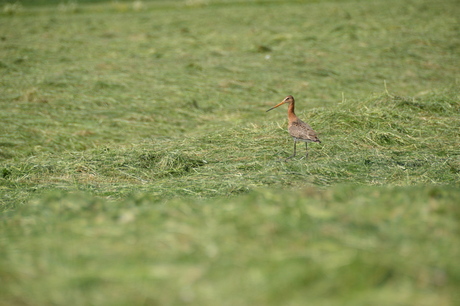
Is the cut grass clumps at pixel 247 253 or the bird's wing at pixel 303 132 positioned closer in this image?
the cut grass clumps at pixel 247 253

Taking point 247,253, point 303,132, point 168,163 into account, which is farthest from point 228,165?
point 247,253

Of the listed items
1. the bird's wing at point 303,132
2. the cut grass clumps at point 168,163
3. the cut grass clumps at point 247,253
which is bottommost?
the cut grass clumps at point 168,163

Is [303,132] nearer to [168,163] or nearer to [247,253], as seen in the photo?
[168,163]

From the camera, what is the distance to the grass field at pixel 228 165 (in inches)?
134

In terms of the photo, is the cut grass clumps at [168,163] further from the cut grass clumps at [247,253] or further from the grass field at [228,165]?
the cut grass clumps at [247,253]

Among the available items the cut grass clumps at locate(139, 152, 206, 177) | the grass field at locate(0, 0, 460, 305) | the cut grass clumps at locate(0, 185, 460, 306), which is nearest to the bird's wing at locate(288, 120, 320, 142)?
the grass field at locate(0, 0, 460, 305)

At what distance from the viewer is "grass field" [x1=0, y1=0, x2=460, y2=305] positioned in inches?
134

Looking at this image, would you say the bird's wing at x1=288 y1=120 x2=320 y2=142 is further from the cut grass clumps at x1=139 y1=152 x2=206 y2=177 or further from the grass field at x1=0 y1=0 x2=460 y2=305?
the cut grass clumps at x1=139 y1=152 x2=206 y2=177

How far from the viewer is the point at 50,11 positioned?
99.4 feet

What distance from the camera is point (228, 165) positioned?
7793 mm

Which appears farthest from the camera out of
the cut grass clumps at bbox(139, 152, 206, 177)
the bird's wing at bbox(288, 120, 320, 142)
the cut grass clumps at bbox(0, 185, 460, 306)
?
the bird's wing at bbox(288, 120, 320, 142)

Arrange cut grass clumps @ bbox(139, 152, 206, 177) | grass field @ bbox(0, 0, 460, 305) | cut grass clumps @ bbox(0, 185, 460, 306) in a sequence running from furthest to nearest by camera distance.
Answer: cut grass clumps @ bbox(139, 152, 206, 177) < grass field @ bbox(0, 0, 460, 305) < cut grass clumps @ bbox(0, 185, 460, 306)

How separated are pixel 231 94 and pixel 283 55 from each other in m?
3.84

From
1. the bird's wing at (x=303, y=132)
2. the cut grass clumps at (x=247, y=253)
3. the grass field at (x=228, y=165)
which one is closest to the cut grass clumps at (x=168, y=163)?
the grass field at (x=228, y=165)
